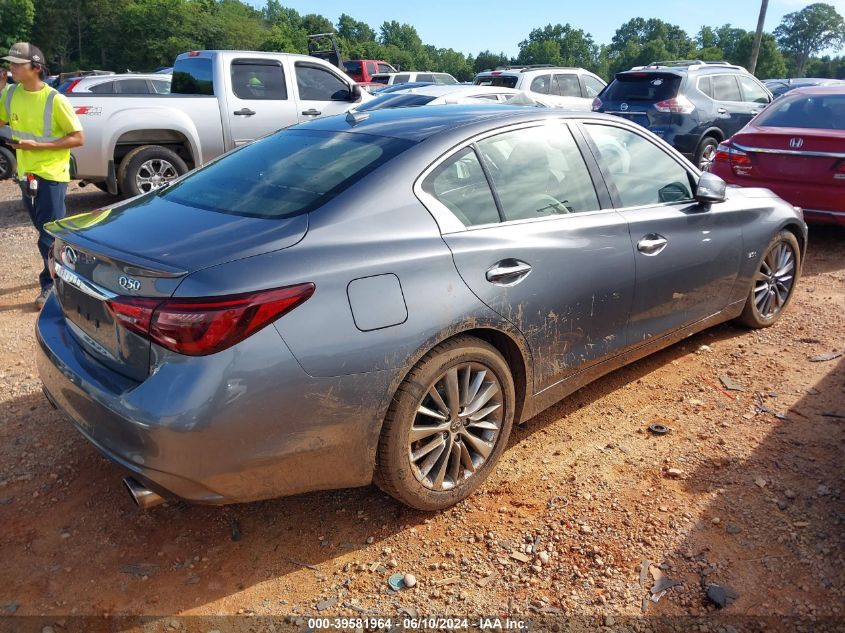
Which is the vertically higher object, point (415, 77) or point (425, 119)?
point (415, 77)

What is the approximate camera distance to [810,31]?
128 meters

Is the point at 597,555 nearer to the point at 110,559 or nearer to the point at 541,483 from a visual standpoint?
the point at 541,483

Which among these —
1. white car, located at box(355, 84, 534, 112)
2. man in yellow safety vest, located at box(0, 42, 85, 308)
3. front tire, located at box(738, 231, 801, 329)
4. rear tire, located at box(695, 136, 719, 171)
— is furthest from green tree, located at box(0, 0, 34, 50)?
front tire, located at box(738, 231, 801, 329)

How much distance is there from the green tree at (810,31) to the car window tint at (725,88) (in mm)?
131276

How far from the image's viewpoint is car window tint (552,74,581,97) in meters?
13.9

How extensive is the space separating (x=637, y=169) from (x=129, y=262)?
273 centimetres

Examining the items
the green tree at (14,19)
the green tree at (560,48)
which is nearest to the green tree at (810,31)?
the green tree at (560,48)

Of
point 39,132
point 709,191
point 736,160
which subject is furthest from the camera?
point 736,160

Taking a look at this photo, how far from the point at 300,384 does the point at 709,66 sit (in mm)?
11357

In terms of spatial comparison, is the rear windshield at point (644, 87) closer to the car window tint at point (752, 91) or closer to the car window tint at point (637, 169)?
the car window tint at point (752, 91)

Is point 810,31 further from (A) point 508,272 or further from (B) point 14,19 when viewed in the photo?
(A) point 508,272

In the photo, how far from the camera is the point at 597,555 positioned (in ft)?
9.02

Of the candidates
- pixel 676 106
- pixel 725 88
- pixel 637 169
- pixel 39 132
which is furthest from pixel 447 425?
pixel 725 88

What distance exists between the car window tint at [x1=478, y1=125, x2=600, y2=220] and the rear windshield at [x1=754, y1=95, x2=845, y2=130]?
4.95 meters
